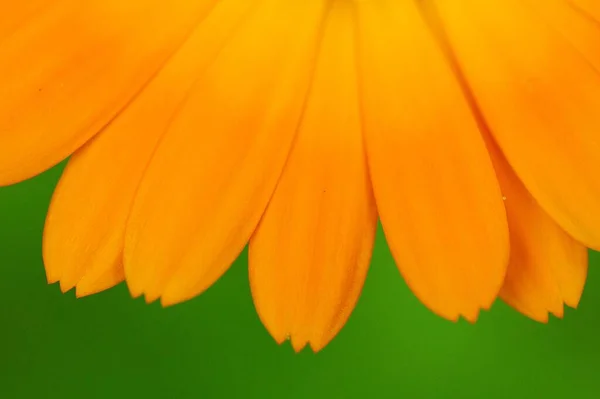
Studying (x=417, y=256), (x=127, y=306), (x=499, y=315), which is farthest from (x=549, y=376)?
(x=127, y=306)

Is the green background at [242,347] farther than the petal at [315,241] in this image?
Yes

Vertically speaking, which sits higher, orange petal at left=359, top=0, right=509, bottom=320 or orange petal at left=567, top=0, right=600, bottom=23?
orange petal at left=567, top=0, right=600, bottom=23

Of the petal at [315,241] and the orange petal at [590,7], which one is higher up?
the orange petal at [590,7]

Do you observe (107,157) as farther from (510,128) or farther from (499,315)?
(499,315)

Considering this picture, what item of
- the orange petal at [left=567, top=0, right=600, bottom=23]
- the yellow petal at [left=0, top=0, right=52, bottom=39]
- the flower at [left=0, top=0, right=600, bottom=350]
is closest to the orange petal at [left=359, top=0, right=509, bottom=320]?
the flower at [left=0, top=0, right=600, bottom=350]

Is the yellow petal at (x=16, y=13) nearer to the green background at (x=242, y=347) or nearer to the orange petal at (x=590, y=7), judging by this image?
the green background at (x=242, y=347)

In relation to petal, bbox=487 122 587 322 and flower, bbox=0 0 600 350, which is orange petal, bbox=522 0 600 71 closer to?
flower, bbox=0 0 600 350

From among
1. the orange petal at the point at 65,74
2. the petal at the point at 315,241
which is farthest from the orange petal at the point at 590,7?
the orange petal at the point at 65,74

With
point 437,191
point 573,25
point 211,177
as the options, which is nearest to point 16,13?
point 211,177
